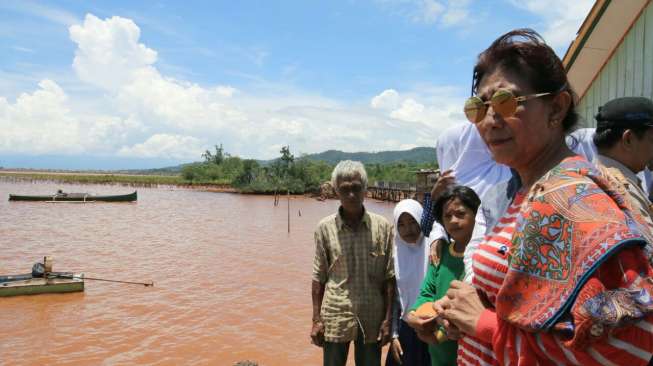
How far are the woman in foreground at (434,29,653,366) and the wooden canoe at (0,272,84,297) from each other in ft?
35.5

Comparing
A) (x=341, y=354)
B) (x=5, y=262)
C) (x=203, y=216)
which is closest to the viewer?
(x=341, y=354)

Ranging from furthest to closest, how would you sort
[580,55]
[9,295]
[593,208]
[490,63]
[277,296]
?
[277,296] → [9,295] → [580,55] → [490,63] → [593,208]

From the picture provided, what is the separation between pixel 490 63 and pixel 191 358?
742 cm

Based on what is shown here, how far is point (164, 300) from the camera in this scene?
34.7ft

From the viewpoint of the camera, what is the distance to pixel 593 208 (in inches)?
34.7

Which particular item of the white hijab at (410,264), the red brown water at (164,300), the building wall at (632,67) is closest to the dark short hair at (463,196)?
the white hijab at (410,264)

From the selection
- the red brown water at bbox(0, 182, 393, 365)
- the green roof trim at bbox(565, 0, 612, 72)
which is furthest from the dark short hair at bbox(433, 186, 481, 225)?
the red brown water at bbox(0, 182, 393, 365)

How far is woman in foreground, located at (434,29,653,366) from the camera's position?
2.79 feet

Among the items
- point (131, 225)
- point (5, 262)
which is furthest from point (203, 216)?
point (5, 262)

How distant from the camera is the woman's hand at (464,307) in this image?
1.19 m

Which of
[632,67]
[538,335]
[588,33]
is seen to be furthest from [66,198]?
[538,335]

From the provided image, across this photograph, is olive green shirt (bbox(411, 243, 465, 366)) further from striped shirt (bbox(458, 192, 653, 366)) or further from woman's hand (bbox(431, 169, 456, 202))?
striped shirt (bbox(458, 192, 653, 366))

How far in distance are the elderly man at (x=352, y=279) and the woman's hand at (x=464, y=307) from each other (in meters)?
1.62

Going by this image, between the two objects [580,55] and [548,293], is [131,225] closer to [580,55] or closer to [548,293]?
[580,55]
